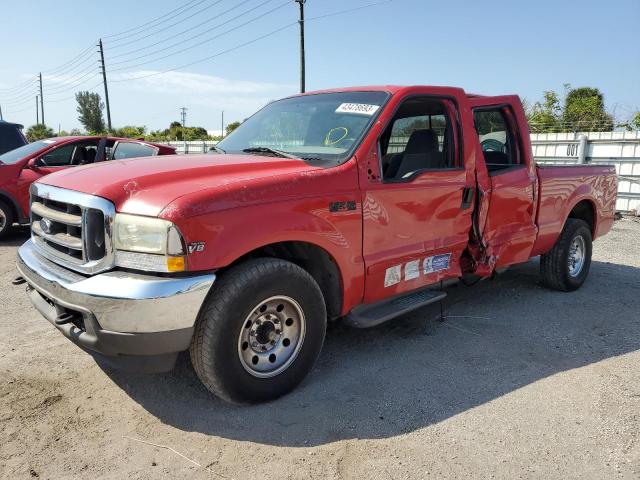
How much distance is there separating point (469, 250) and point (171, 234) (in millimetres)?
2665

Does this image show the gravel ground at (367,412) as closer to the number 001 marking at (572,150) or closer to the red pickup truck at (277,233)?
the red pickup truck at (277,233)

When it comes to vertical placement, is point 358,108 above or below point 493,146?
above

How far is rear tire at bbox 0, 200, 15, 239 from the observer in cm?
797

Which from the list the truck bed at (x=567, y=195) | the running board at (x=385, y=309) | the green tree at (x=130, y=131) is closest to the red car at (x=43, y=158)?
the running board at (x=385, y=309)

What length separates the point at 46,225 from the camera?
10.7ft

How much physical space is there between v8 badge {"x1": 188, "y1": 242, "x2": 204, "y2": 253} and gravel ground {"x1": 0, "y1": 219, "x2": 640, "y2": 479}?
1.03 m

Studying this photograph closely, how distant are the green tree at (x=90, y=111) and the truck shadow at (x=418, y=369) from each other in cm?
6480

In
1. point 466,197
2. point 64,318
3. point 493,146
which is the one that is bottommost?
point 64,318

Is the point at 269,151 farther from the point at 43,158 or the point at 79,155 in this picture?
the point at 79,155

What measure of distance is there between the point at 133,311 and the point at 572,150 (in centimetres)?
1254

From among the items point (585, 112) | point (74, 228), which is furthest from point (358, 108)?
point (585, 112)

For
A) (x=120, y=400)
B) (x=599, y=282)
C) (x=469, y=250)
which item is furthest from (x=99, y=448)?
(x=599, y=282)

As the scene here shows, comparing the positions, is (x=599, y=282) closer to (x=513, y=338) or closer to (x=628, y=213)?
(x=513, y=338)

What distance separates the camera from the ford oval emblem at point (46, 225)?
3202mm
